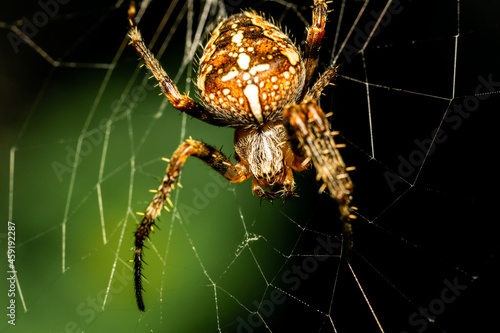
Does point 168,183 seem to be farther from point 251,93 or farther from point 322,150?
point 322,150

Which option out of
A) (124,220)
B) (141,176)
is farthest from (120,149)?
(124,220)

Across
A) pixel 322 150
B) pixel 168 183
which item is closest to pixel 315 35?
pixel 322 150

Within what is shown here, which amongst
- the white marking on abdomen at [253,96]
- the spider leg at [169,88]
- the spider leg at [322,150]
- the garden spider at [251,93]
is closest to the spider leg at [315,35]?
the garden spider at [251,93]

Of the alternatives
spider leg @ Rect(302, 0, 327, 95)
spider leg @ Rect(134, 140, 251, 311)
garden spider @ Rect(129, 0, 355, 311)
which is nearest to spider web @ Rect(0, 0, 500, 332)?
garden spider @ Rect(129, 0, 355, 311)

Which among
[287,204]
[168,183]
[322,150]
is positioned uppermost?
[322,150]

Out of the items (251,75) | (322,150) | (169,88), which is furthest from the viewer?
(169,88)
